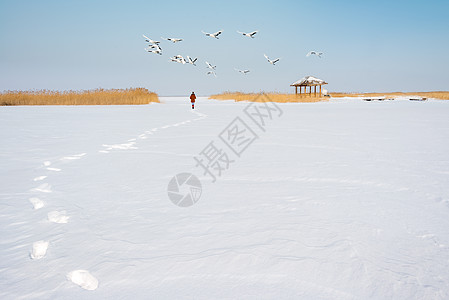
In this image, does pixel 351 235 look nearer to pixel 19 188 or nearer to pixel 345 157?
pixel 345 157

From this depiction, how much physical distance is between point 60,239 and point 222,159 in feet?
7.40

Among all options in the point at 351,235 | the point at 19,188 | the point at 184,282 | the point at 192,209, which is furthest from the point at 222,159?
the point at 184,282

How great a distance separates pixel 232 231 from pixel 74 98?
19.7 meters

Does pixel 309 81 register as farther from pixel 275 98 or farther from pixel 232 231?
pixel 232 231

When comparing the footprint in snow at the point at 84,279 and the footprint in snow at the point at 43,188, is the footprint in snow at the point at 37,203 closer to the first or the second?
the footprint in snow at the point at 43,188

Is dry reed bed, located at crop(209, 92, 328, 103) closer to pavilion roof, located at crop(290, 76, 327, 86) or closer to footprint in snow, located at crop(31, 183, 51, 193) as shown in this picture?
pavilion roof, located at crop(290, 76, 327, 86)

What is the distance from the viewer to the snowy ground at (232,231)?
47.8 inches

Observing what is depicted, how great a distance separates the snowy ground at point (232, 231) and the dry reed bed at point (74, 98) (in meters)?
17.2

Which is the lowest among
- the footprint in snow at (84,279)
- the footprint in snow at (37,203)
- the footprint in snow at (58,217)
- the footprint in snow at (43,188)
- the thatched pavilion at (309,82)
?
the footprint in snow at (84,279)

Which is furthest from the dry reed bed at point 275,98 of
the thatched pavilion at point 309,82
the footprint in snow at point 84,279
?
the footprint in snow at point 84,279

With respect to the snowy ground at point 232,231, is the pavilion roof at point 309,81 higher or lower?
higher

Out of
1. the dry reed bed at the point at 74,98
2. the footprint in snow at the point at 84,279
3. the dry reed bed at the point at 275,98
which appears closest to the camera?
the footprint in snow at the point at 84,279

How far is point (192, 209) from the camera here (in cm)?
205

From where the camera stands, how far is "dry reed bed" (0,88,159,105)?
61.2 ft
